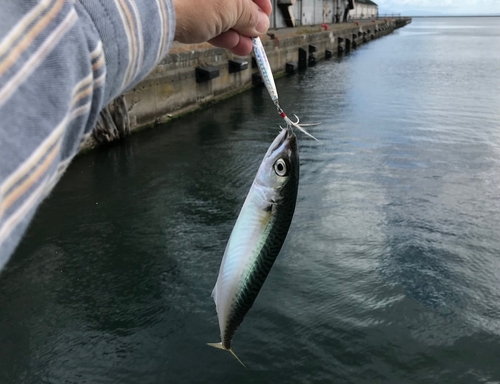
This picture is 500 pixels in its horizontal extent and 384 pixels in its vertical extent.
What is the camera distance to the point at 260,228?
2.16 m

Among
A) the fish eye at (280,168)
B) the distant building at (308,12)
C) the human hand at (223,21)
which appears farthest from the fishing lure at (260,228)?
the distant building at (308,12)

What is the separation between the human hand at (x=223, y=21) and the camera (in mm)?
1661

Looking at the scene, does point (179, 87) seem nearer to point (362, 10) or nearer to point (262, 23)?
point (262, 23)

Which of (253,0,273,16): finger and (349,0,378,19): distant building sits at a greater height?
(349,0,378,19): distant building

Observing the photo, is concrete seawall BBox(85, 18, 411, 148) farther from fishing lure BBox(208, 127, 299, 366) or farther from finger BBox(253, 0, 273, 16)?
fishing lure BBox(208, 127, 299, 366)

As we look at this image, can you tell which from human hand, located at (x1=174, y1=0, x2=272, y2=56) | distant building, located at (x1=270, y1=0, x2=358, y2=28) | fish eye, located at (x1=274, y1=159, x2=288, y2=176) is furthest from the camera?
distant building, located at (x1=270, y1=0, x2=358, y2=28)

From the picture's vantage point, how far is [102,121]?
37.0ft

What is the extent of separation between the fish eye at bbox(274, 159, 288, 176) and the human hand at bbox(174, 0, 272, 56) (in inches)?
25.7

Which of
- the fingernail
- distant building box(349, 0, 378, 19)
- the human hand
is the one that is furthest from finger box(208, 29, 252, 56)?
distant building box(349, 0, 378, 19)

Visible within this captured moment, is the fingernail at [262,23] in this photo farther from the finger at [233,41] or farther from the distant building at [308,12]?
the distant building at [308,12]

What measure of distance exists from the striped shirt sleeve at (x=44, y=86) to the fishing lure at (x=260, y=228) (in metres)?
1.16

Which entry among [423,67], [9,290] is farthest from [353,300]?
[423,67]

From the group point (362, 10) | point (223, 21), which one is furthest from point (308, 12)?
point (362, 10)

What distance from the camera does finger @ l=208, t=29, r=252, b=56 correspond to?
2340 millimetres
